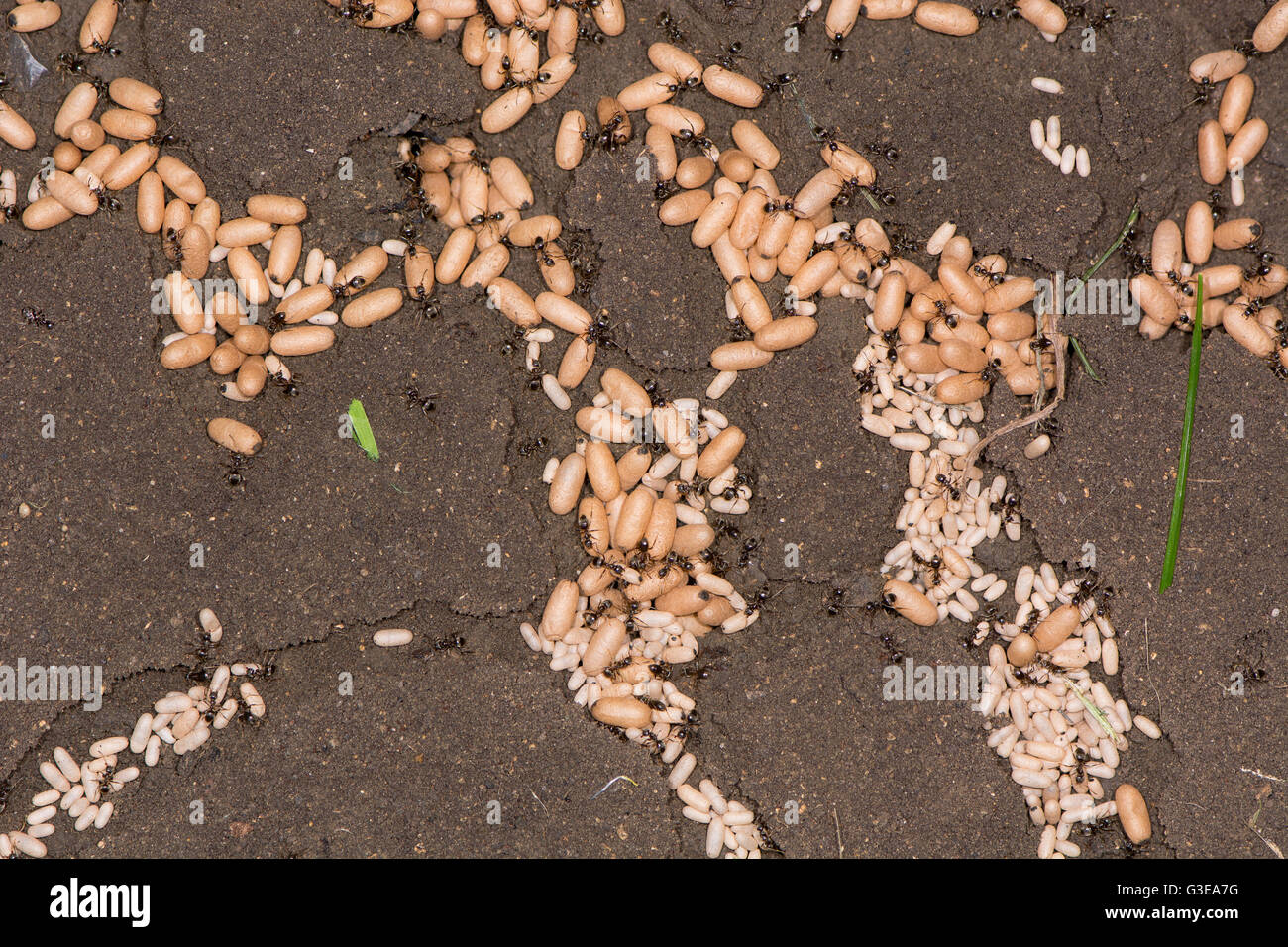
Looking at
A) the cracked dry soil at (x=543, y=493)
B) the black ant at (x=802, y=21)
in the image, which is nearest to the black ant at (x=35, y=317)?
the cracked dry soil at (x=543, y=493)

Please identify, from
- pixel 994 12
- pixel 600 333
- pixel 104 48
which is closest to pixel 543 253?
pixel 600 333

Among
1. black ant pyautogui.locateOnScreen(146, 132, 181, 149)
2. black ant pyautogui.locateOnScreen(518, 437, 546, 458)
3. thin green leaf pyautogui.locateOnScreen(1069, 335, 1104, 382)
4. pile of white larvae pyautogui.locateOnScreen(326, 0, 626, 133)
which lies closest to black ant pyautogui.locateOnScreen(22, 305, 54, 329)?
black ant pyautogui.locateOnScreen(146, 132, 181, 149)

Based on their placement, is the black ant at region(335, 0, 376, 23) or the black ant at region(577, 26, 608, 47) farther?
the black ant at region(577, 26, 608, 47)

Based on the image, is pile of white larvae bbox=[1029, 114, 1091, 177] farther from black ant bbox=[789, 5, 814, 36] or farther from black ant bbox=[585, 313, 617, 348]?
black ant bbox=[585, 313, 617, 348]

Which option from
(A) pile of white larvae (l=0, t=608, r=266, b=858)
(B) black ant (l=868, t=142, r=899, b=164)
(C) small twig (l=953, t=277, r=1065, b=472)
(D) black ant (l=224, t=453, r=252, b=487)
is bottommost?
(A) pile of white larvae (l=0, t=608, r=266, b=858)

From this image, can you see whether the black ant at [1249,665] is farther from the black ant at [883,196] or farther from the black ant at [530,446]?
the black ant at [530,446]

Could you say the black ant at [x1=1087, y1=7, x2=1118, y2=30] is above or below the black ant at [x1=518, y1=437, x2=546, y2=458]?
above
